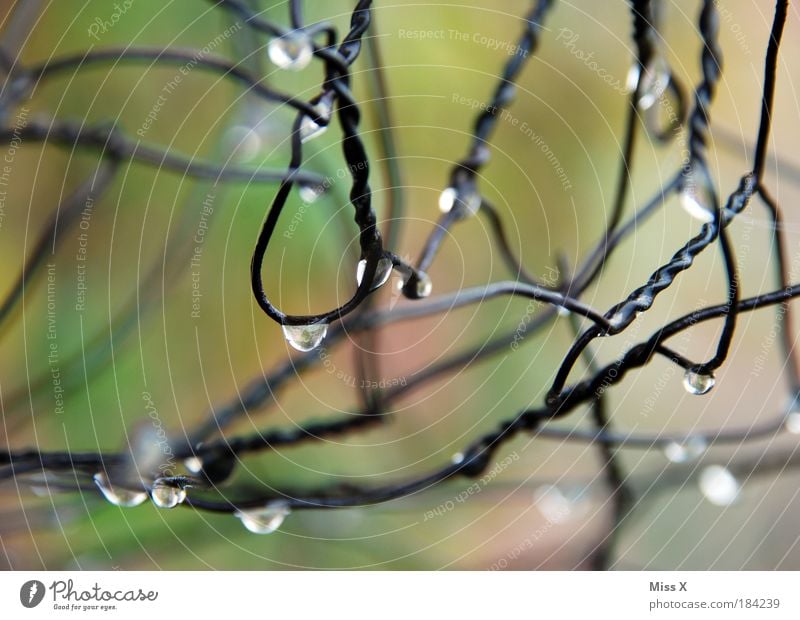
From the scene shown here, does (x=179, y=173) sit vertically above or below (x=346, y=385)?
above

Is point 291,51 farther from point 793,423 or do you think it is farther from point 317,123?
point 793,423

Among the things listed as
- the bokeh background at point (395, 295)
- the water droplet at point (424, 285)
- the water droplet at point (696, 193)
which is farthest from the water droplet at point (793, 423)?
the water droplet at point (424, 285)

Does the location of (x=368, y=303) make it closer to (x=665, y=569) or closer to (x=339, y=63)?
(x=339, y=63)

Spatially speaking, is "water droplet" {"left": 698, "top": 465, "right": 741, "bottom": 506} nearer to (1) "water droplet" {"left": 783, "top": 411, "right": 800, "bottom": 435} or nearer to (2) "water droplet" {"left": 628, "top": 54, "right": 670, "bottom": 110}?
(1) "water droplet" {"left": 783, "top": 411, "right": 800, "bottom": 435}

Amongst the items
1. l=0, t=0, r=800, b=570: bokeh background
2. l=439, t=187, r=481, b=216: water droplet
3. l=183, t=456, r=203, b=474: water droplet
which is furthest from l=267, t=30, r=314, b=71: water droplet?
l=183, t=456, r=203, b=474: water droplet

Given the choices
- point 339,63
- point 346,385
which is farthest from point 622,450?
point 339,63
